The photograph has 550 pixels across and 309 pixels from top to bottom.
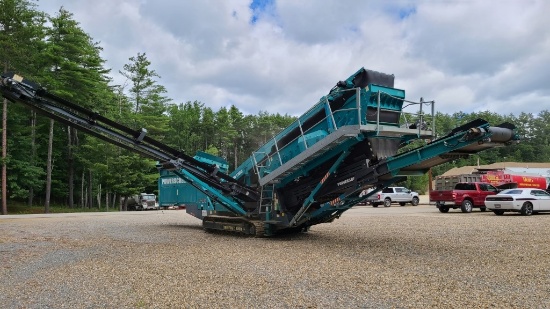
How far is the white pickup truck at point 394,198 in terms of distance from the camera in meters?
37.2

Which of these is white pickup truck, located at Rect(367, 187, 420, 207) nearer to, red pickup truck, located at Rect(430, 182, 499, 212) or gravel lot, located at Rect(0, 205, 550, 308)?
red pickup truck, located at Rect(430, 182, 499, 212)

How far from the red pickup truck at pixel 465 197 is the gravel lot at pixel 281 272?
13021mm

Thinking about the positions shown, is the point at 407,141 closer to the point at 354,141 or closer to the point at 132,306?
the point at 354,141

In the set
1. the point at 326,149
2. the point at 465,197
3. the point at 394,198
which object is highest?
the point at 326,149

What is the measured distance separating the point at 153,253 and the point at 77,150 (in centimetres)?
3672

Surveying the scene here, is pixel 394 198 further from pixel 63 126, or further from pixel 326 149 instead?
pixel 63 126

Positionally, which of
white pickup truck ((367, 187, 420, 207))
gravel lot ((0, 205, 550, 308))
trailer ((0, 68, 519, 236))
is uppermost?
trailer ((0, 68, 519, 236))

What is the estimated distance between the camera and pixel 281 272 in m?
7.41

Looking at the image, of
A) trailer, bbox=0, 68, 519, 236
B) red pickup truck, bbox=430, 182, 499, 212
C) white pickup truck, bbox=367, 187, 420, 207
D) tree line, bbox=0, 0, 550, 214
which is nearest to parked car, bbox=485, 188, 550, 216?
red pickup truck, bbox=430, 182, 499, 212

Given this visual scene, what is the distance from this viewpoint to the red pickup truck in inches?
995

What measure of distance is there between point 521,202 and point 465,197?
3.88 metres

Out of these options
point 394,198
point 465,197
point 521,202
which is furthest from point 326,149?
point 394,198

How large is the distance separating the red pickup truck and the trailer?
1598 centimetres

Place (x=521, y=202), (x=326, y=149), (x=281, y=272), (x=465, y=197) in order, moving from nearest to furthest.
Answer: (x=281, y=272), (x=326, y=149), (x=521, y=202), (x=465, y=197)
